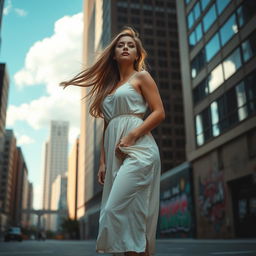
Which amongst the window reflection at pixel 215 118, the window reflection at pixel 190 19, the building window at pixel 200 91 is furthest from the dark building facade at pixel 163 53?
the window reflection at pixel 215 118

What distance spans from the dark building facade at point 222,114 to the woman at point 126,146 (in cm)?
1857

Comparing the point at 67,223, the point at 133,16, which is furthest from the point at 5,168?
the point at 133,16

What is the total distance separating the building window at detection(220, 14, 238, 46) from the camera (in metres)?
23.8

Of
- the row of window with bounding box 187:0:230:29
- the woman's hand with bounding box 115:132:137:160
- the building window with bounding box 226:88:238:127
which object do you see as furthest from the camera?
the row of window with bounding box 187:0:230:29

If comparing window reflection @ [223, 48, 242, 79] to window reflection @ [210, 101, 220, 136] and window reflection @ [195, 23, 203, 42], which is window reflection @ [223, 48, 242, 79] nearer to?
window reflection @ [210, 101, 220, 136]

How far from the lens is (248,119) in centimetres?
2127

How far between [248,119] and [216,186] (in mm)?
6210

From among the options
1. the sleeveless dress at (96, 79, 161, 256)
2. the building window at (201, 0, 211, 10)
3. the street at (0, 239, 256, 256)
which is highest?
the building window at (201, 0, 211, 10)

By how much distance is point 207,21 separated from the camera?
2827 cm

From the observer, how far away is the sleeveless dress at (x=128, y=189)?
Answer: 261 cm

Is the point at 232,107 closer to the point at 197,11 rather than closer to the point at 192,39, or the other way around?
the point at 192,39

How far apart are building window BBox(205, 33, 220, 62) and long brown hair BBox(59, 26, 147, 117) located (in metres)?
24.0

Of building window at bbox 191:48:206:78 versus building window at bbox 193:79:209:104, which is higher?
building window at bbox 191:48:206:78

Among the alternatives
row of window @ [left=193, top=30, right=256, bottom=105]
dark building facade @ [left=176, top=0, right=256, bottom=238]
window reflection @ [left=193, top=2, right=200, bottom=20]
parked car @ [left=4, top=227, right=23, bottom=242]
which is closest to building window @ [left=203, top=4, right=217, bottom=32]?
dark building facade @ [left=176, top=0, right=256, bottom=238]
